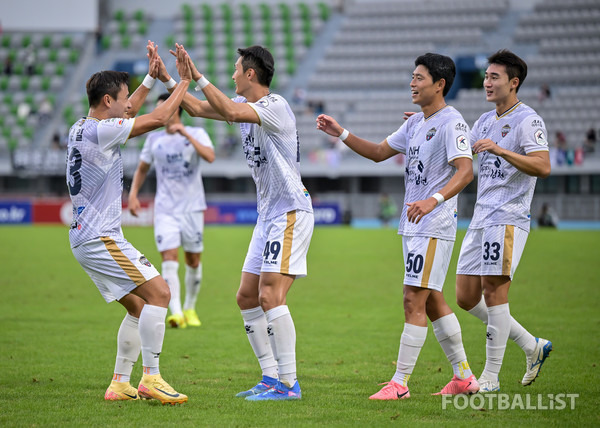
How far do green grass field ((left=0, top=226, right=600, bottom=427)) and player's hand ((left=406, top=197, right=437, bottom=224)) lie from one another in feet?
4.64

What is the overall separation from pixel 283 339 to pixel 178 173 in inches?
184

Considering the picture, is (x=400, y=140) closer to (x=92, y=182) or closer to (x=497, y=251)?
(x=497, y=251)

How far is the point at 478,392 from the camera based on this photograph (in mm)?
5953

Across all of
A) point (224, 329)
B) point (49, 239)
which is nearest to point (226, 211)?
point (49, 239)

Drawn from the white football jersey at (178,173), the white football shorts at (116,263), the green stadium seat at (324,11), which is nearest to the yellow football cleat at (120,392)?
the white football shorts at (116,263)

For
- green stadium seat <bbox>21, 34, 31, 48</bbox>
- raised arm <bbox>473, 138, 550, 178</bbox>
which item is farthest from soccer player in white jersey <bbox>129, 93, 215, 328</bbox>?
green stadium seat <bbox>21, 34, 31, 48</bbox>

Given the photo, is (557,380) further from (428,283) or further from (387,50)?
(387,50)

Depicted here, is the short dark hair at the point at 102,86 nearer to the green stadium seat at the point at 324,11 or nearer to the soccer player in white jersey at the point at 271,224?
the soccer player in white jersey at the point at 271,224

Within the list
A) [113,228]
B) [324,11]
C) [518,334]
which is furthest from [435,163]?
[324,11]

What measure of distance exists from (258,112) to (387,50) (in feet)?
125

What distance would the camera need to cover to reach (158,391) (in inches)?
220

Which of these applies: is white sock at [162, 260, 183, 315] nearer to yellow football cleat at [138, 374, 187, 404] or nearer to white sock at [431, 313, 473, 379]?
yellow football cleat at [138, 374, 187, 404]

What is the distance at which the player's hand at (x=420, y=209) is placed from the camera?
211 inches

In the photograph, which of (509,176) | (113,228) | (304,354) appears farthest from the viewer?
(304,354)
